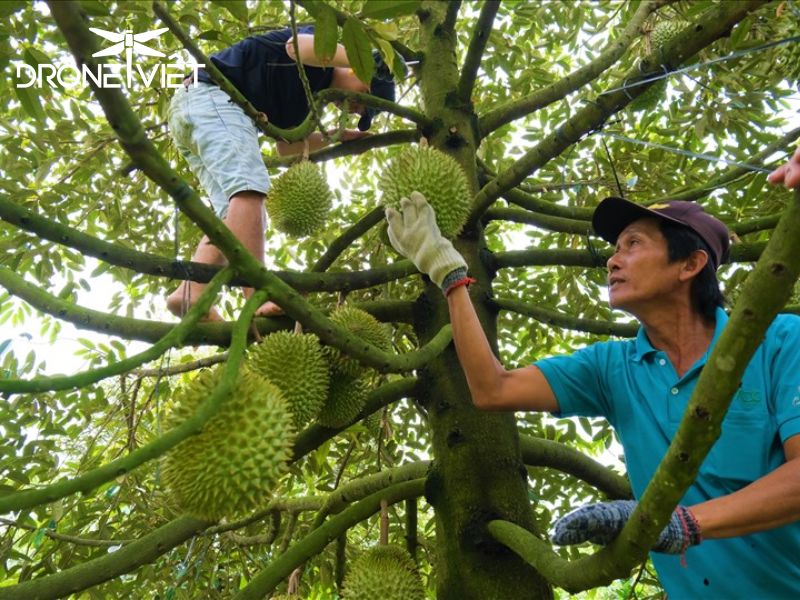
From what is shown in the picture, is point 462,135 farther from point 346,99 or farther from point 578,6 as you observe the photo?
point 578,6

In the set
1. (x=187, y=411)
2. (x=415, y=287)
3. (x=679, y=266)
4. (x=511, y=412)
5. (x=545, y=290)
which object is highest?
(x=415, y=287)

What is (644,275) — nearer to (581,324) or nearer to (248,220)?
(581,324)

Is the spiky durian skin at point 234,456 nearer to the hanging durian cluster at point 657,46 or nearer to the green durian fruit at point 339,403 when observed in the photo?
the green durian fruit at point 339,403

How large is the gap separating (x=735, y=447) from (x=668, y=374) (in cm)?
32

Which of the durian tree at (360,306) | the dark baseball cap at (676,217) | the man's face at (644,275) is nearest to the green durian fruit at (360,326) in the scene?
the durian tree at (360,306)

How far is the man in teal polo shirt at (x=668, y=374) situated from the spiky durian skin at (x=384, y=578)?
1.72 ft

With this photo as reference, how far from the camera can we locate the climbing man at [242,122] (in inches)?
93.6

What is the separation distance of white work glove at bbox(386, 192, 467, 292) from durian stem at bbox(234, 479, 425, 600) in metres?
0.68

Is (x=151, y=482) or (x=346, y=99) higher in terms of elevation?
(x=346, y=99)

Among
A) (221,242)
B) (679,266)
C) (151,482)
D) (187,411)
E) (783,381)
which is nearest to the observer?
(221,242)

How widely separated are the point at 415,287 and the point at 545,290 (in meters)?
0.69

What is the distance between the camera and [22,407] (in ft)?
9.09

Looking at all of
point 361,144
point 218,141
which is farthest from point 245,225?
point 361,144

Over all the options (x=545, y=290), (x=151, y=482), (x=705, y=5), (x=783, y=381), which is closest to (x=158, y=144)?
(x=151, y=482)
